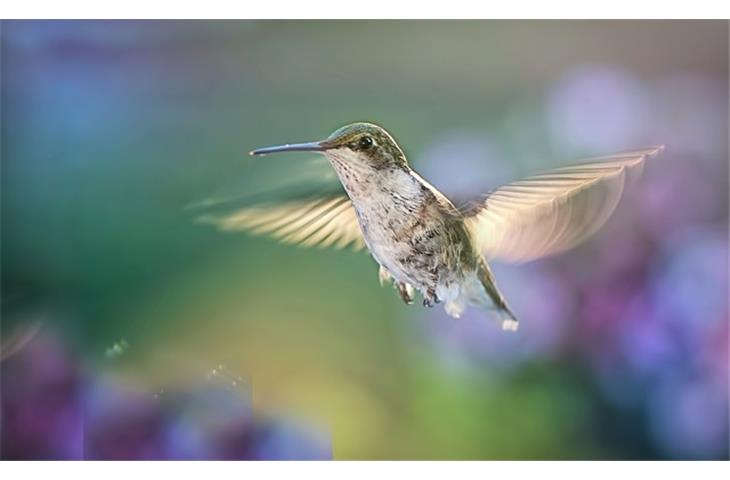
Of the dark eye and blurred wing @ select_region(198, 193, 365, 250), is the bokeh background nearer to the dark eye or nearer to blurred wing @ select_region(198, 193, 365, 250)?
blurred wing @ select_region(198, 193, 365, 250)

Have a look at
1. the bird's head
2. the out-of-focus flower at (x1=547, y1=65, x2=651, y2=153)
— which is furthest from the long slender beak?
the out-of-focus flower at (x1=547, y1=65, x2=651, y2=153)

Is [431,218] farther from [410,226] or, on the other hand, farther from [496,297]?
[496,297]

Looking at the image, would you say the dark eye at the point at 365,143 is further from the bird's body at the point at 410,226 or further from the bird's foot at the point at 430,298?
the bird's foot at the point at 430,298

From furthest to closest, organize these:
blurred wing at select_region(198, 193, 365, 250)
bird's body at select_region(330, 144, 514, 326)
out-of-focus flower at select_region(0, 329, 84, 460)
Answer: out-of-focus flower at select_region(0, 329, 84, 460) < blurred wing at select_region(198, 193, 365, 250) < bird's body at select_region(330, 144, 514, 326)

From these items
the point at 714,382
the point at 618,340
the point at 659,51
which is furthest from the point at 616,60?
the point at 714,382

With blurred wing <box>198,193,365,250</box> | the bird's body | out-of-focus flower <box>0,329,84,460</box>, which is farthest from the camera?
out-of-focus flower <box>0,329,84,460</box>

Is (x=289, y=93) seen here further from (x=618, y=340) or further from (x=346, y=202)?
(x=618, y=340)

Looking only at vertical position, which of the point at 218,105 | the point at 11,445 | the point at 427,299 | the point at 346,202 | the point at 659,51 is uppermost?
the point at 659,51
